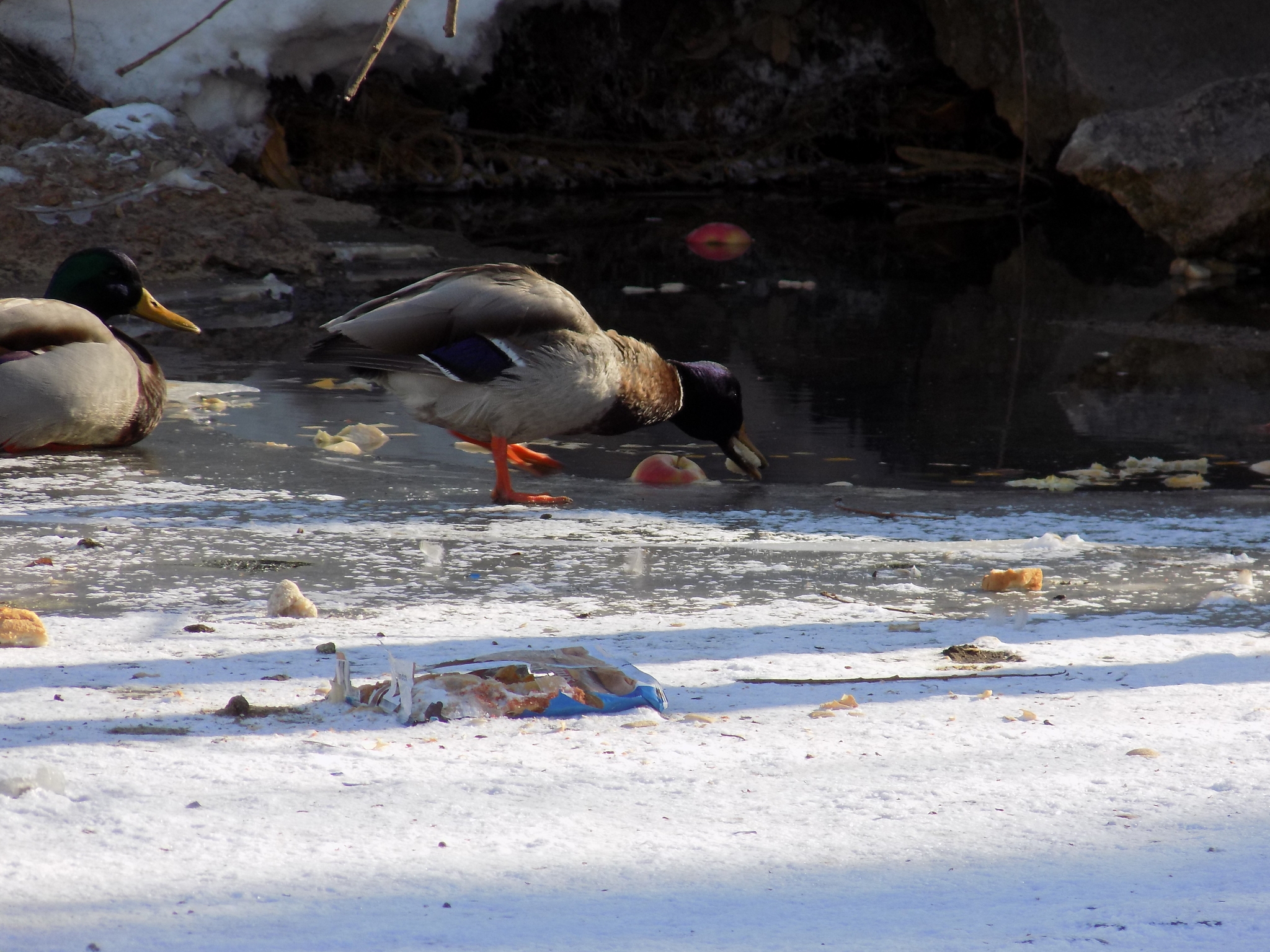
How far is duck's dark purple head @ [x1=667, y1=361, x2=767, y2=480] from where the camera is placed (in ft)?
14.3

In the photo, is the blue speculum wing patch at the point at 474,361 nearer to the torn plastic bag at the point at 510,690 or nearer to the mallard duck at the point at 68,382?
the mallard duck at the point at 68,382

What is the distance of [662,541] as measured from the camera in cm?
315

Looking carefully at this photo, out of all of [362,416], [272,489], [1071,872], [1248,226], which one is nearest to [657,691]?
→ [1071,872]

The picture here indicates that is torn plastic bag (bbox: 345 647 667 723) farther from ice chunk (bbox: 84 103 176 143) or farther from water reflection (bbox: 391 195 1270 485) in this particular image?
ice chunk (bbox: 84 103 176 143)

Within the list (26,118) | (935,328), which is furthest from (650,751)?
(26,118)

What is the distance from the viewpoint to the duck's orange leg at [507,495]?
3674 millimetres

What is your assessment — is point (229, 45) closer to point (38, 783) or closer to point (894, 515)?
point (894, 515)

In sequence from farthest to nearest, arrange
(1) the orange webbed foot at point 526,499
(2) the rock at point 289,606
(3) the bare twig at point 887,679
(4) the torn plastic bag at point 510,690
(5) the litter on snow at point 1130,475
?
1. (5) the litter on snow at point 1130,475
2. (1) the orange webbed foot at point 526,499
3. (2) the rock at point 289,606
4. (3) the bare twig at point 887,679
5. (4) the torn plastic bag at point 510,690

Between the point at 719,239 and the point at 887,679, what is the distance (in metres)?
7.93

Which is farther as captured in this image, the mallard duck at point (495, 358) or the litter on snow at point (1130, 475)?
the litter on snow at point (1130, 475)

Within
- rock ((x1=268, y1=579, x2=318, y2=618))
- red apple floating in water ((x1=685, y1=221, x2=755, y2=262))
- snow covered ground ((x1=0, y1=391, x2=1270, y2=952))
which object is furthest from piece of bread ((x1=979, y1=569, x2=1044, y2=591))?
red apple floating in water ((x1=685, y1=221, x2=755, y2=262))

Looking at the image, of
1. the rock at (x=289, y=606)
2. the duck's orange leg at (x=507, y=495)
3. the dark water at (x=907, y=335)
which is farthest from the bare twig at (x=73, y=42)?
the rock at (x=289, y=606)

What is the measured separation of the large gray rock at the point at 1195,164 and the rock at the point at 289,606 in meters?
7.11

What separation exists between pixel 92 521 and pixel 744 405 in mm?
2637
